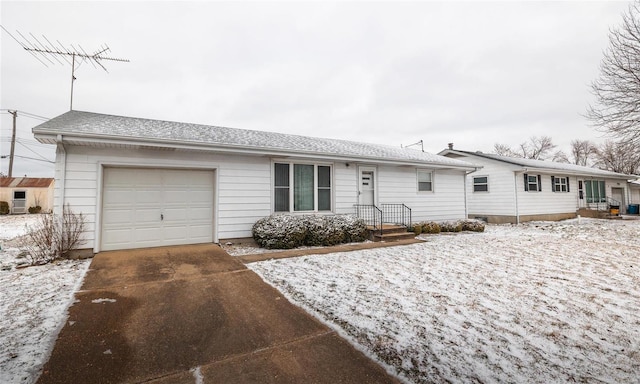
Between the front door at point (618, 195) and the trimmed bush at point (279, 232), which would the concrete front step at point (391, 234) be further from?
the front door at point (618, 195)

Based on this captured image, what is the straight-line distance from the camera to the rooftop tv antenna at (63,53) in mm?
7348

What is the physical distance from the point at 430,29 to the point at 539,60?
16.4 feet

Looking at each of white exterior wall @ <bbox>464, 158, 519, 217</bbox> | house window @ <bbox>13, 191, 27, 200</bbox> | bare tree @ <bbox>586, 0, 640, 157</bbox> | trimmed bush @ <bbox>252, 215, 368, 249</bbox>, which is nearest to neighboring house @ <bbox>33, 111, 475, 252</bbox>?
trimmed bush @ <bbox>252, 215, 368, 249</bbox>

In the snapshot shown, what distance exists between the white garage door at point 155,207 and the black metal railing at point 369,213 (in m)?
5.05

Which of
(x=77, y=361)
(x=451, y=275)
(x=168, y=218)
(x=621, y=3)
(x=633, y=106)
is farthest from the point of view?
(x=633, y=106)

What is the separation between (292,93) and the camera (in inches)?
702

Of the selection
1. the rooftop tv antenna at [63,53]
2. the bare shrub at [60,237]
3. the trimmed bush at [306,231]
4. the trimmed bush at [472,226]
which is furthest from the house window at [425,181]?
the rooftop tv antenna at [63,53]

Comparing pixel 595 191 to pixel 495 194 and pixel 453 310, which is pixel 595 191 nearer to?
pixel 495 194

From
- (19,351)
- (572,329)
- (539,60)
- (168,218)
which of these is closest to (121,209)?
(168,218)

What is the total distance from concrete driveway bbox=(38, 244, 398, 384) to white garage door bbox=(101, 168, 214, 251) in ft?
7.52

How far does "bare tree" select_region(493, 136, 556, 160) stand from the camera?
4162cm

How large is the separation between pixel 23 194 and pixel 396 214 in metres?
29.4

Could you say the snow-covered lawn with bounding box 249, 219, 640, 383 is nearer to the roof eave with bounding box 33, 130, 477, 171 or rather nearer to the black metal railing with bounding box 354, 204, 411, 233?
the black metal railing with bounding box 354, 204, 411, 233

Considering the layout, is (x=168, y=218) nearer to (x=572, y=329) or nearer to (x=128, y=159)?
(x=128, y=159)
